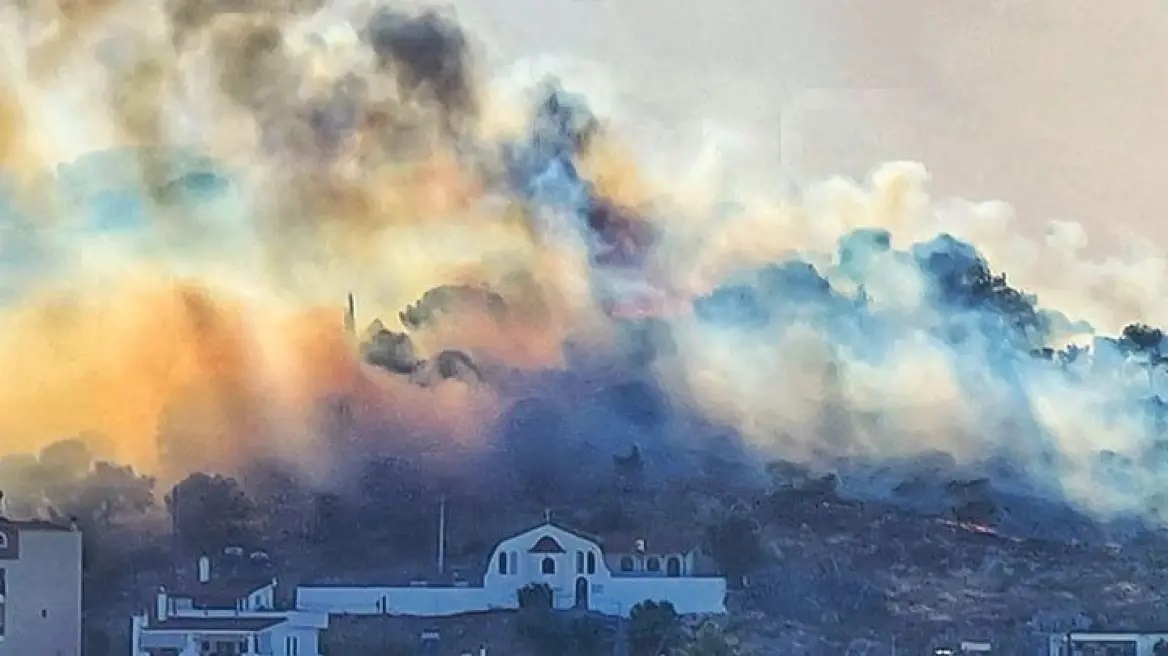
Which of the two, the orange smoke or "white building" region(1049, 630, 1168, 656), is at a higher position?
the orange smoke

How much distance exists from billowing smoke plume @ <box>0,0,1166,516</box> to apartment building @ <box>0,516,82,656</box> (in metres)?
0.20

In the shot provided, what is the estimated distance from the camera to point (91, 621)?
8.23ft

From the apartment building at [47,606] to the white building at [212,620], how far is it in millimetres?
111

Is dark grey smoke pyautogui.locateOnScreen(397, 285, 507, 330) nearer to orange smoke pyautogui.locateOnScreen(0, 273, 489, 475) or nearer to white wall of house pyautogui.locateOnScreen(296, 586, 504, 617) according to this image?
orange smoke pyautogui.locateOnScreen(0, 273, 489, 475)

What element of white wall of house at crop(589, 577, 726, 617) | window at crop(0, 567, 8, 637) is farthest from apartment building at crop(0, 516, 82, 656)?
white wall of house at crop(589, 577, 726, 617)

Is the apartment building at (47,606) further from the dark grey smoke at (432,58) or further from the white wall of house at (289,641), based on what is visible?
the dark grey smoke at (432,58)

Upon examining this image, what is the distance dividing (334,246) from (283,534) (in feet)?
1.68

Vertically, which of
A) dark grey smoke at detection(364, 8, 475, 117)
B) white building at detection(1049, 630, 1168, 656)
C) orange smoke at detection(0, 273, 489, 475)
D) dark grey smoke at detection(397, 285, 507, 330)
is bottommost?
white building at detection(1049, 630, 1168, 656)

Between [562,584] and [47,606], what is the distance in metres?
0.89

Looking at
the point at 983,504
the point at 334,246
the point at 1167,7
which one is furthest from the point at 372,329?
the point at 1167,7

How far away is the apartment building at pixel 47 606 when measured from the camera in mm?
2506

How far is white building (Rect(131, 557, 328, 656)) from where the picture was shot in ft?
8.25

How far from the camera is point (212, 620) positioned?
2521mm

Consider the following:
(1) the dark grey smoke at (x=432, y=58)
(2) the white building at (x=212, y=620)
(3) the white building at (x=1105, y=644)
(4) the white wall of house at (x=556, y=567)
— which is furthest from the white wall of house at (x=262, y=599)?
(3) the white building at (x=1105, y=644)
